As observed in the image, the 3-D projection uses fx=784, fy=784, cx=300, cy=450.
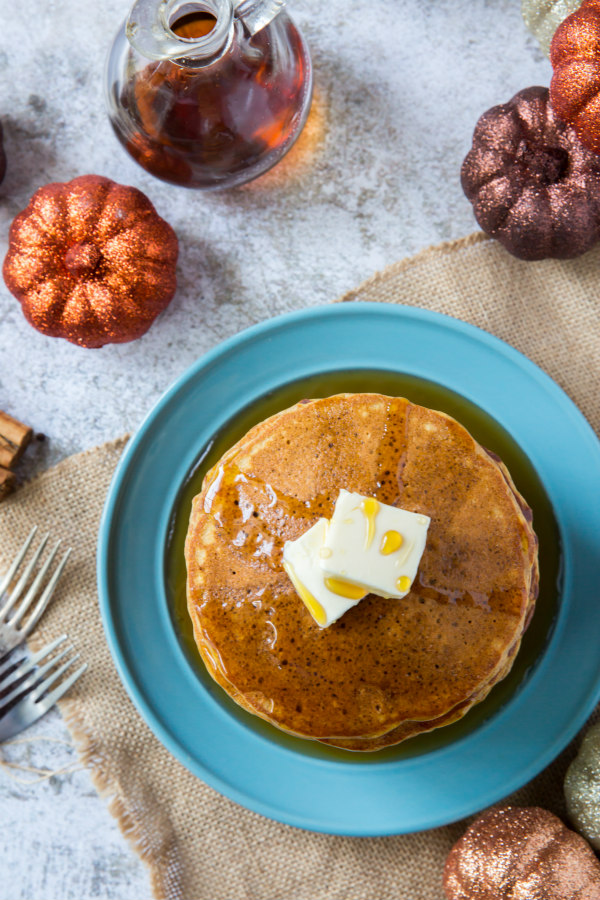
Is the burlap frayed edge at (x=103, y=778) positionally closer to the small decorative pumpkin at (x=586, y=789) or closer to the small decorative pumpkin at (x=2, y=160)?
the small decorative pumpkin at (x=586, y=789)

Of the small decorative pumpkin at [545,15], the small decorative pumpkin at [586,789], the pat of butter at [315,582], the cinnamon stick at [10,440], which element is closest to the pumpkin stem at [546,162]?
the small decorative pumpkin at [545,15]

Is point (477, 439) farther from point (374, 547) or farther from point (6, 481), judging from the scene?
point (6, 481)

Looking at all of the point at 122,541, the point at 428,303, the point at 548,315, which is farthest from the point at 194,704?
the point at 548,315

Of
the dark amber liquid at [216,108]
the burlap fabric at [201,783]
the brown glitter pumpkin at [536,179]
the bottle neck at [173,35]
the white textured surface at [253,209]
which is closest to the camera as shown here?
the bottle neck at [173,35]

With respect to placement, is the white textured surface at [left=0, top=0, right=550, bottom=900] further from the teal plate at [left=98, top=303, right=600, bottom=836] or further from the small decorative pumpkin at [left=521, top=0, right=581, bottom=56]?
the teal plate at [left=98, top=303, right=600, bottom=836]

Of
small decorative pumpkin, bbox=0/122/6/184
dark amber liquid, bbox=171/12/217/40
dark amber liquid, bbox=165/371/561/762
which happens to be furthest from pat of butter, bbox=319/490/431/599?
small decorative pumpkin, bbox=0/122/6/184
